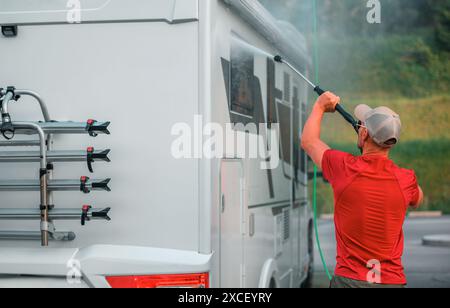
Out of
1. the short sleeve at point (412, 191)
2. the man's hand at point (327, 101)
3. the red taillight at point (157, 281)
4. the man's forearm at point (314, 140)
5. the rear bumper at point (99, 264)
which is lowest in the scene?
the red taillight at point (157, 281)

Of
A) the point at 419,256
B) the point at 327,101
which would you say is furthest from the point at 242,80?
the point at 419,256

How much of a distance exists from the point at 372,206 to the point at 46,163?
1.83m

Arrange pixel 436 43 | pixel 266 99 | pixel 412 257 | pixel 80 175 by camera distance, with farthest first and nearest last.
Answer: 1. pixel 436 43
2. pixel 412 257
3. pixel 266 99
4. pixel 80 175

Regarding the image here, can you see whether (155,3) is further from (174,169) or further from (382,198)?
(382,198)

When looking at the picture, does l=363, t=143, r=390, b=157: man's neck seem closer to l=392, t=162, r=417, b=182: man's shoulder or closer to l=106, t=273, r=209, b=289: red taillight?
l=392, t=162, r=417, b=182: man's shoulder

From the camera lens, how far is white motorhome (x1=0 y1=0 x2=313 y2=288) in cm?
394

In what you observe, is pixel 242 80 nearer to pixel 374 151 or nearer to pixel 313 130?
pixel 313 130

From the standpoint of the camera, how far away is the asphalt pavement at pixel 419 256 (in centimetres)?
1073

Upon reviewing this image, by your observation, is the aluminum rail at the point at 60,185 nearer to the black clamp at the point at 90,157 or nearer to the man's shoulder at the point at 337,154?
the black clamp at the point at 90,157

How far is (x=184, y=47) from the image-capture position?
13.2 feet

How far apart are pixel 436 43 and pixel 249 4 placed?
23.8 meters

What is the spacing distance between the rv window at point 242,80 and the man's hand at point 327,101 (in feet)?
2.37

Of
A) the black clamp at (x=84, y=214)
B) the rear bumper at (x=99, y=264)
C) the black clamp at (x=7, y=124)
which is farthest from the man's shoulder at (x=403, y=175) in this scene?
the black clamp at (x=7, y=124)
